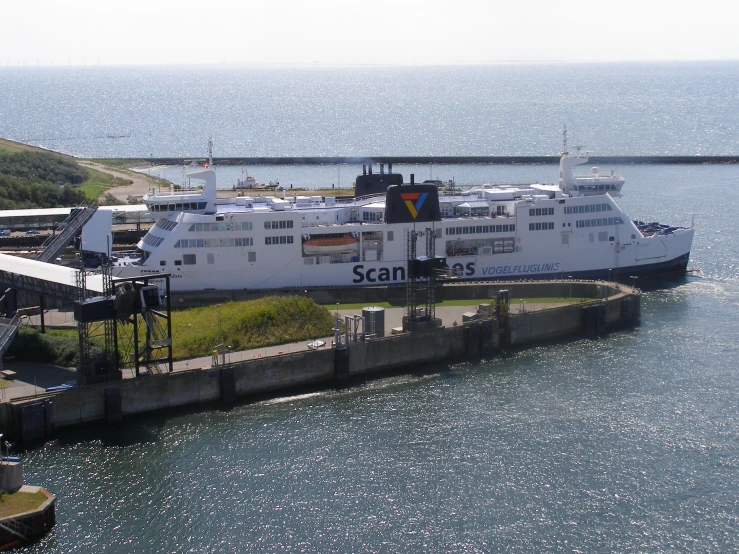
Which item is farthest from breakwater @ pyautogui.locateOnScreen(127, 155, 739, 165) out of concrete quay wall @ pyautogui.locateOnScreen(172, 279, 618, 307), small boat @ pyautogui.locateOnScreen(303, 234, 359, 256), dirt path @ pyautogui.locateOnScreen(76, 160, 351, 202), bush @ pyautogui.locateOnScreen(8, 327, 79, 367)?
bush @ pyautogui.locateOnScreen(8, 327, 79, 367)

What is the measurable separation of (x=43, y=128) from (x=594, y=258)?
15636 cm

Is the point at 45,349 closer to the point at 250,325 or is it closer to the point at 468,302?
the point at 250,325

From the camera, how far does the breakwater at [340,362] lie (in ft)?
119

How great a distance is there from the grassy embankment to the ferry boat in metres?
6.54

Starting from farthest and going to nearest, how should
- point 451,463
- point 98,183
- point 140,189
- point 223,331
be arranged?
point 98,183 < point 140,189 < point 223,331 < point 451,463

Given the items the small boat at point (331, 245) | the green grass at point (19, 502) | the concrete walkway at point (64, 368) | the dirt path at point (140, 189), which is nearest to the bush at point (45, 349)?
the concrete walkway at point (64, 368)

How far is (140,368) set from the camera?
128 ft

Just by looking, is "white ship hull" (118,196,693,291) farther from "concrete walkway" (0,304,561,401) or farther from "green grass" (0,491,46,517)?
"green grass" (0,491,46,517)

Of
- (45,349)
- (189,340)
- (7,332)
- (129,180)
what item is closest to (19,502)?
(7,332)

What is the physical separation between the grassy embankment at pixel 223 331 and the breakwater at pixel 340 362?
2553 millimetres

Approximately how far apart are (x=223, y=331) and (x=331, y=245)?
1418 cm

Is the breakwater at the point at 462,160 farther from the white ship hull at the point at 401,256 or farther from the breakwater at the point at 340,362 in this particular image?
the breakwater at the point at 340,362

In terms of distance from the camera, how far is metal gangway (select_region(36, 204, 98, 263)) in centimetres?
5181

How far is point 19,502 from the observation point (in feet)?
93.2
